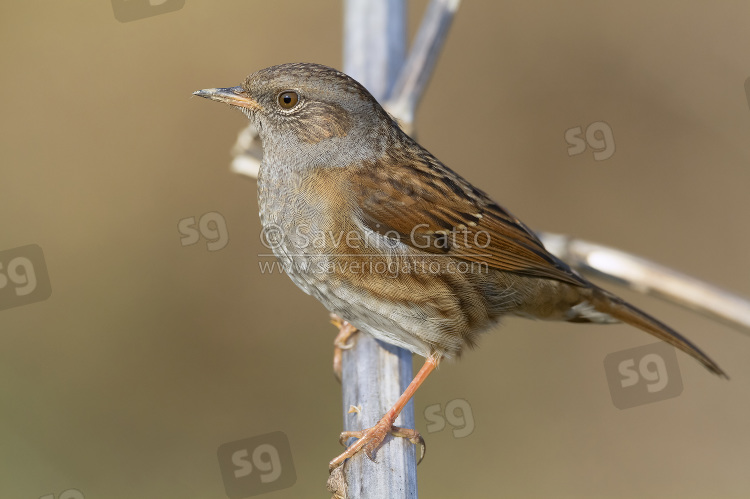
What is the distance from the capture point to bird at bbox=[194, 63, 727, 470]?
385 centimetres

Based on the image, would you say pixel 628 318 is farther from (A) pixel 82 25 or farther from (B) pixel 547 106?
(A) pixel 82 25

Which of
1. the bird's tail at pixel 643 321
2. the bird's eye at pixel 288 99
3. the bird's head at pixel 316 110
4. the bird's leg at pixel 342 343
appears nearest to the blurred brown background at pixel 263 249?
the bird's leg at pixel 342 343

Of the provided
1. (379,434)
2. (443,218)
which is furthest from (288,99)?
(379,434)

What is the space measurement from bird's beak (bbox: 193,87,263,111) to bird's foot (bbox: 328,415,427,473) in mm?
1697

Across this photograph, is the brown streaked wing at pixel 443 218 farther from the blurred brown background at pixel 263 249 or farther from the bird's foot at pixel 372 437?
the blurred brown background at pixel 263 249

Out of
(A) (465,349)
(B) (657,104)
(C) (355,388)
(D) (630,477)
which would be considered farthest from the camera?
(B) (657,104)

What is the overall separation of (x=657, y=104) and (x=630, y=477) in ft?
11.2

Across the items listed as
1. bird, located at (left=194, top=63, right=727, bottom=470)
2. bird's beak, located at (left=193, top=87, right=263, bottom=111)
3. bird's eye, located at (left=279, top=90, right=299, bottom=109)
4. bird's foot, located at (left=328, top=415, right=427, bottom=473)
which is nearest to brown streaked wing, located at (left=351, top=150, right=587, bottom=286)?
bird, located at (left=194, top=63, right=727, bottom=470)

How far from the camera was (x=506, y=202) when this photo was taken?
762 cm

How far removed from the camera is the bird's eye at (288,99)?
4.09m

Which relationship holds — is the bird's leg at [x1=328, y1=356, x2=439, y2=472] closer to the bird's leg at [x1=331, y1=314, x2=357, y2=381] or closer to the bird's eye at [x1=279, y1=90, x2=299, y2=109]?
the bird's leg at [x1=331, y1=314, x2=357, y2=381]

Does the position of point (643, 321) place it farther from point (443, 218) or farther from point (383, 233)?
point (383, 233)

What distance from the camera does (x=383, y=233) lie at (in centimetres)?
389

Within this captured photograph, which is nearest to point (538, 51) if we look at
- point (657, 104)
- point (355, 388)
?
point (657, 104)
